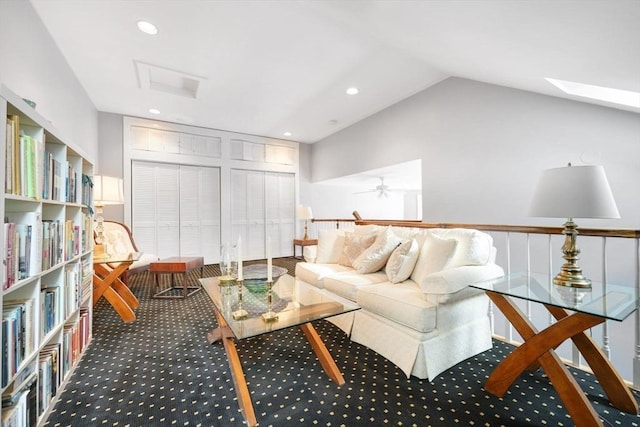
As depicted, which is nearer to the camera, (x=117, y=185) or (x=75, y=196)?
(x=75, y=196)

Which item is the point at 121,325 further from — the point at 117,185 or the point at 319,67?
the point at 319,67

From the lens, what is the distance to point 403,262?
2223 millimetres

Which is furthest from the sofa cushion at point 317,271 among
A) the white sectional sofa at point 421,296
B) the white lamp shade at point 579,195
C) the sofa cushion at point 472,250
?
the white lamp shade at point 579,195

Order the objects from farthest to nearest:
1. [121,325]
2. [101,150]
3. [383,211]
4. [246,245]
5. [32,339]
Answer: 1. [383,211]
2. [246,245]
3. [101,150]
4. [121,325]
5. [32,339]

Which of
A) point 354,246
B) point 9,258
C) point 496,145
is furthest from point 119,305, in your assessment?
point 496,145

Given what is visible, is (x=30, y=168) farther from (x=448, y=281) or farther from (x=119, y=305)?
(x=448, y=281)

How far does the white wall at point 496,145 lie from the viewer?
244cm

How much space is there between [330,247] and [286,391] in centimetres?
171

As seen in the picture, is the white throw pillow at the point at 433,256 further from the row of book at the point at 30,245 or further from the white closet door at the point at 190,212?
the white closet door at the point at 190,212

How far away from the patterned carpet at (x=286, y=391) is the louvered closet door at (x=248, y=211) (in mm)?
3566

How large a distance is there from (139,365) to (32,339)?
788 mm

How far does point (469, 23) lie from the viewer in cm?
190

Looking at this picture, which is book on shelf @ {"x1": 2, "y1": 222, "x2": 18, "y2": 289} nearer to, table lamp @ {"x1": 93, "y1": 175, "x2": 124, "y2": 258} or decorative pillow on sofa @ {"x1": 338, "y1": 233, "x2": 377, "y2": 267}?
table lamp @ {"x1": 93, "y1": 175, "x2": 124, "y2": 258}

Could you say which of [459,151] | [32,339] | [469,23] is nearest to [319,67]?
[469,23]
